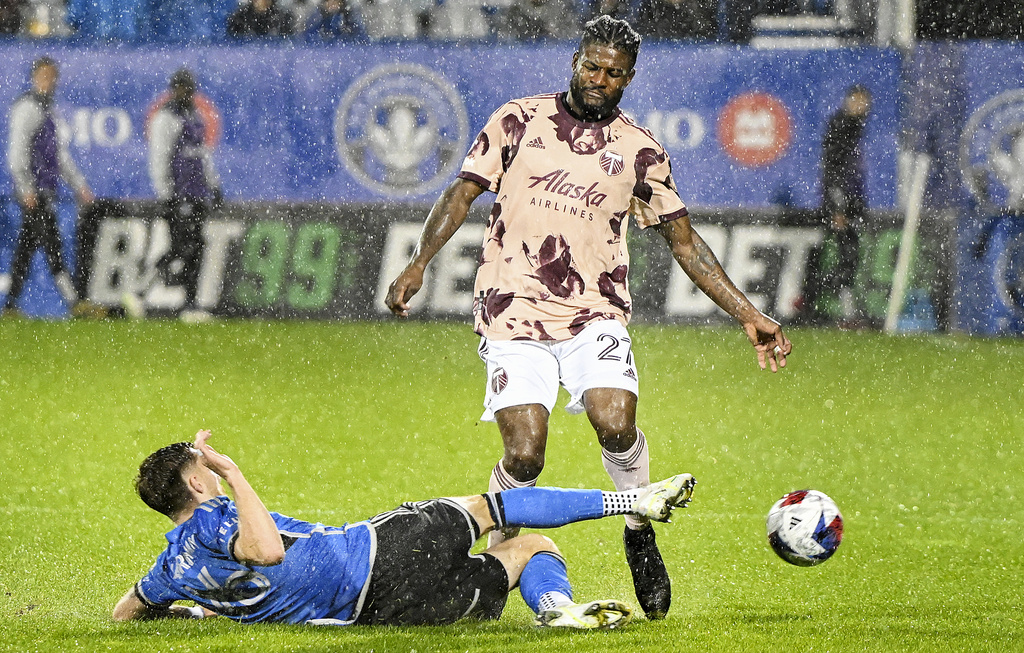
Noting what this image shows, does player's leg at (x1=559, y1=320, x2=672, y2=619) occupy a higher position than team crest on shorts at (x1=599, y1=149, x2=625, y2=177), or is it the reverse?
team crest on shorts at (x1=599, y1=149, x2=625, y2=177)

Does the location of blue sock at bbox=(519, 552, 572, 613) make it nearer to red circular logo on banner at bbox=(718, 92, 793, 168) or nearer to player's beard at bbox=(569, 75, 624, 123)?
player's beard at bbox=(569, 75, 624, 123)

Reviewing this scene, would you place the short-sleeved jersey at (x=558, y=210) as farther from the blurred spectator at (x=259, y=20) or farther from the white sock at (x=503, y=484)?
the blurred spectator at (x=259, y=20)

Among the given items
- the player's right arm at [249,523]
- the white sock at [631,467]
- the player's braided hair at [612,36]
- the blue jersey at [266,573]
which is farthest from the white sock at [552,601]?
the player's braided hair at [612,36]

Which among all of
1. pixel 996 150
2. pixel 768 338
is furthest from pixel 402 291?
pixel 996 150

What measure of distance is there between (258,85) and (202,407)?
A: 5790 mm

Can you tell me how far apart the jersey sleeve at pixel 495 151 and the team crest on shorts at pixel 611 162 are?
32 cm

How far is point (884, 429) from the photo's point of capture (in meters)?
9.68

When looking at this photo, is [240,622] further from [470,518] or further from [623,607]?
[623,607]

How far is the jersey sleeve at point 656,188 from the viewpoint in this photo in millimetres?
5594

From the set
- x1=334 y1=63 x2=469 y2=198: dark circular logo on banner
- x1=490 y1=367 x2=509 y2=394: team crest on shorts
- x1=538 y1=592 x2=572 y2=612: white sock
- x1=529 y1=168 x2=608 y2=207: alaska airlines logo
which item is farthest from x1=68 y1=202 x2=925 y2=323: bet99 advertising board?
x1=538 y1=592 x2=572 y2=612: white sock

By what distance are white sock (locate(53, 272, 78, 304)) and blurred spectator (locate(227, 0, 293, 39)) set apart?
311 centimetres

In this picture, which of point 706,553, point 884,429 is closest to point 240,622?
point 706,553

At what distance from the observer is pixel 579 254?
5.53 m

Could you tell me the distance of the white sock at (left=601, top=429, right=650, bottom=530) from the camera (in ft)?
18.0
